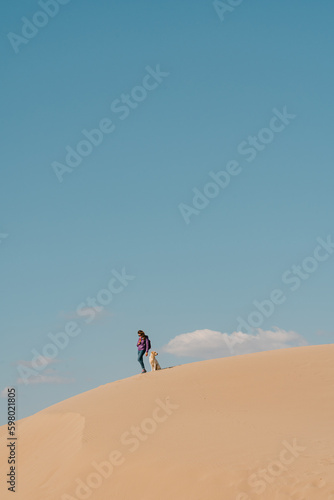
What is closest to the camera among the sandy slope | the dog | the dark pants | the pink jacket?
the sandy slope

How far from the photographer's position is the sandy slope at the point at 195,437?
423 inches

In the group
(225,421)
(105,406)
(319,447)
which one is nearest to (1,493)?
(105,406)

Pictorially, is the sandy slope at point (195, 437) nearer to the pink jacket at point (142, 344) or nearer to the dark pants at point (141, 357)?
the dark pants at point (141, 357)

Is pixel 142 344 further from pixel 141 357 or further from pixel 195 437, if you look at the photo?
pixel 195 437

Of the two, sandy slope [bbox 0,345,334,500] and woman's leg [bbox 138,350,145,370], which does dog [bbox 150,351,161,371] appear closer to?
woman's leg [bbox 138,350,145,370]

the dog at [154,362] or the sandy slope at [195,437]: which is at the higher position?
the dog at [154,362]

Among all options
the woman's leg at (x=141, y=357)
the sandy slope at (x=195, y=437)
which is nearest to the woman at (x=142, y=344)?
the woman's leg at (x=141, y=357)

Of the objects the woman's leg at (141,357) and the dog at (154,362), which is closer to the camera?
the woman's leg at (141,357)

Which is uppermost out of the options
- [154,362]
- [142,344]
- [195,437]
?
[142,344]

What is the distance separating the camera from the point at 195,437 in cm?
1339

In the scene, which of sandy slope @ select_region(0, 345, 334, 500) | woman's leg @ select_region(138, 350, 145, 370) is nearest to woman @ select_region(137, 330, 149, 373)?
woman's leg @ select_region(138, 350, 145, 370)

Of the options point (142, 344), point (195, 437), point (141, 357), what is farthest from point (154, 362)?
point (195, 437)

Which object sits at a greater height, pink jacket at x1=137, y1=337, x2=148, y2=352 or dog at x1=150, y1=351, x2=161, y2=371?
pink jacket at x1=137, y1=337, x2=148, y2=352

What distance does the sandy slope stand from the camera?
10734 mm
